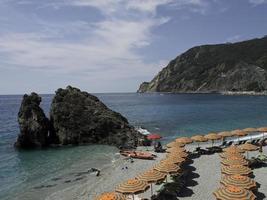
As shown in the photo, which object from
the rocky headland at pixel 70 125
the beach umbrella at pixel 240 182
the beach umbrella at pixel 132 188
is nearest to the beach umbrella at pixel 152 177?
the beach umbrella at pixel 132 188

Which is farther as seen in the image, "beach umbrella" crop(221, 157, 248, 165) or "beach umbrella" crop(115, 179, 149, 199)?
"beach umbrella" crop(221, 157, 248, 165)

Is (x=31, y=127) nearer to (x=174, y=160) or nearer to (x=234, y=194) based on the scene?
(x=174, y=160)

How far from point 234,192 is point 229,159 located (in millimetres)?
9125

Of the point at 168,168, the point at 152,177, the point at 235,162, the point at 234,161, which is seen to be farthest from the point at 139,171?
the point at 152,177

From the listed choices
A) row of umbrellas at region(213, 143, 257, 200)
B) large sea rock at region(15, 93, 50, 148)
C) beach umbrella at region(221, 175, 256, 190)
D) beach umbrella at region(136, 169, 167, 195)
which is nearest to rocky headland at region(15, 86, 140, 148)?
large sea rock at region(15, 93, 50, 148)

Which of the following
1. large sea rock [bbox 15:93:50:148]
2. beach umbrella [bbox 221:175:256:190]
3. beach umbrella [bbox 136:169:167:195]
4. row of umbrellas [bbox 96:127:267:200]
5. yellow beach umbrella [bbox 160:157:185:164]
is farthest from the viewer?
large sea rock [bbox 15:93:50:148]

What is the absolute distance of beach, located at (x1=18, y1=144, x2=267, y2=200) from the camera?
82.7 ft

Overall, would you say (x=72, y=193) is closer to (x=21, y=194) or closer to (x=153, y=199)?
(x=21, y=194)

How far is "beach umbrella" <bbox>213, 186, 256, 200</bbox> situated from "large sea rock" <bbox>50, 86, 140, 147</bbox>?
28.7 metres

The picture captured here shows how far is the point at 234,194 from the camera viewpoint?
18625 mm

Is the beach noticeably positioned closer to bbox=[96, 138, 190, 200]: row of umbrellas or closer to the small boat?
the small boat

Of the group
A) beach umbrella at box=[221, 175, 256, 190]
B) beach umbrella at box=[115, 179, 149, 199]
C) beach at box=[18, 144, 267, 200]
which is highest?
beach umbrella at box=[221, 175, 256, 190]

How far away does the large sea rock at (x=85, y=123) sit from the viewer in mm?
49781

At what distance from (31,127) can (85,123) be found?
305 inches
